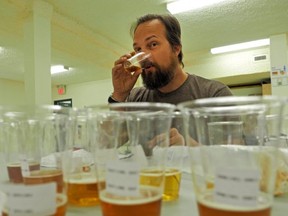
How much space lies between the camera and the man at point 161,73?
59.5 inches

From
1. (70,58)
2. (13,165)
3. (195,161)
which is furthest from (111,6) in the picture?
(195,161)

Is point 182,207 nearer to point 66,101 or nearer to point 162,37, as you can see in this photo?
point 162,37

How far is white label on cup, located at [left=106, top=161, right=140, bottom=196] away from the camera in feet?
1.10

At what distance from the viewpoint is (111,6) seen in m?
2.68

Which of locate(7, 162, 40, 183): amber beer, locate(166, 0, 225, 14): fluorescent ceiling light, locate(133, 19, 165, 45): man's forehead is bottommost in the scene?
locate(7, 162, 40, 183): amber beer

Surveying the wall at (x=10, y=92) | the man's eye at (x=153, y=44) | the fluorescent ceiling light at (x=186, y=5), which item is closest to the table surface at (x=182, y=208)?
the man's eye at (x=153, y=44)

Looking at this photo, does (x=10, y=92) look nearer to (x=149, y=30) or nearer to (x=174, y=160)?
(x=149, y=30)

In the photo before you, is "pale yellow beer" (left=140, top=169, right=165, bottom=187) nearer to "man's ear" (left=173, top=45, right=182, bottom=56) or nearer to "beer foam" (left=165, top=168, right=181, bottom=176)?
"beer foam" (left=165, top=168, right=181, bottom=176)

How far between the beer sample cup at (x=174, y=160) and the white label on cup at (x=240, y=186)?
0.22 metres

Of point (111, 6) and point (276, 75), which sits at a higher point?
point (111, 6)

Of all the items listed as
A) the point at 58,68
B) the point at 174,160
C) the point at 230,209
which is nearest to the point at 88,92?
the point at 58,68

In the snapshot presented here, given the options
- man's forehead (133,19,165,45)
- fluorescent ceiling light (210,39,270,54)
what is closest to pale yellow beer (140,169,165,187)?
man's forehead (133,19,165,45)

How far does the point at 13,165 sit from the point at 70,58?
4.14 m

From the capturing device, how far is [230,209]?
29cm
